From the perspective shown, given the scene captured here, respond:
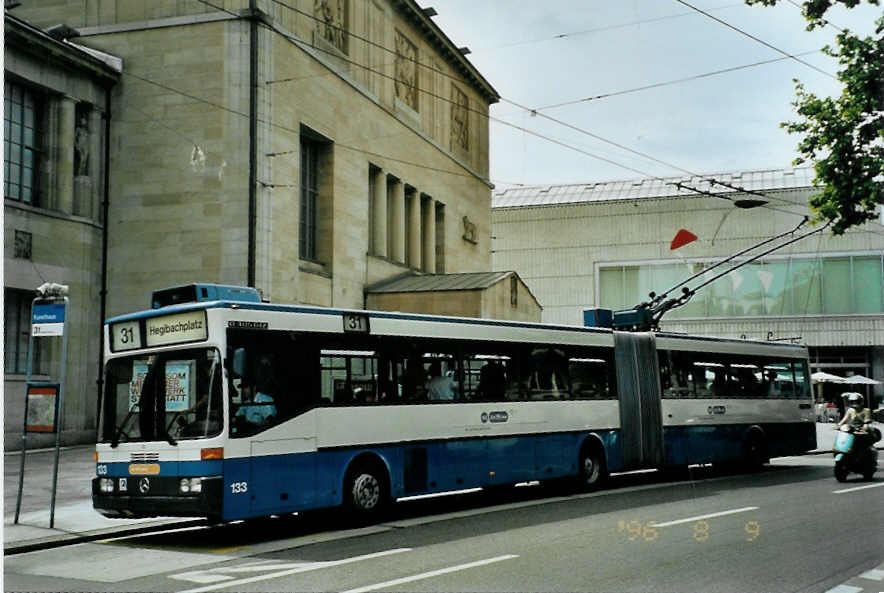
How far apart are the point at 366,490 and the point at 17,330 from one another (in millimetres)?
15876

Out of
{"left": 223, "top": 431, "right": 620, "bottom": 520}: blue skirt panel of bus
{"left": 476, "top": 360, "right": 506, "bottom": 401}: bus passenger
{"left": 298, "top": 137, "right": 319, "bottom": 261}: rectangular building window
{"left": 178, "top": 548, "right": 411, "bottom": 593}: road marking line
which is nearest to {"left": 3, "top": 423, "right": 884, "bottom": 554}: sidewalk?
{"left": 223, "top": 431, "right": 620, "bottom": 520}: blue skirt panel of bus

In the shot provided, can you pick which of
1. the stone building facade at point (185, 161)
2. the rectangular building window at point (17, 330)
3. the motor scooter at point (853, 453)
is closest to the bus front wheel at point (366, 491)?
the motor scooter at point (853, 453)

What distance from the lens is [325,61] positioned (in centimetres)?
3294

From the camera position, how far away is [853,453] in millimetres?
18750

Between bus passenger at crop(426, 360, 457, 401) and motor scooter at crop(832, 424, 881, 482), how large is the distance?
328 inches

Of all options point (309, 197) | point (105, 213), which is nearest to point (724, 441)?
point (309, 197)

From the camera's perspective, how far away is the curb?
11.4 meters

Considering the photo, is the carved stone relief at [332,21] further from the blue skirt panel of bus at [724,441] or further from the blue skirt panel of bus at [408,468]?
the blue skirt panel of bus at [408,468]

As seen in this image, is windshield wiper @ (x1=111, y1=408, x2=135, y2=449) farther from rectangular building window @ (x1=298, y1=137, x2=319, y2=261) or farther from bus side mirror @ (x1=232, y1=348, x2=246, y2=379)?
rectangular building window @ (x1=298, y1=137, x2=319, y2=261)

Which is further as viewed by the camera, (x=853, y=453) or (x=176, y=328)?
(x=853, y=453)

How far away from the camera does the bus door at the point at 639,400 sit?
1891 cm

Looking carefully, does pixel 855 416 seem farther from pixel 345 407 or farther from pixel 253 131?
pixel 253 131

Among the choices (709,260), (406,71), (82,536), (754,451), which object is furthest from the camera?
(709,260)

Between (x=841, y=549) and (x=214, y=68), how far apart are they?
921 inches
